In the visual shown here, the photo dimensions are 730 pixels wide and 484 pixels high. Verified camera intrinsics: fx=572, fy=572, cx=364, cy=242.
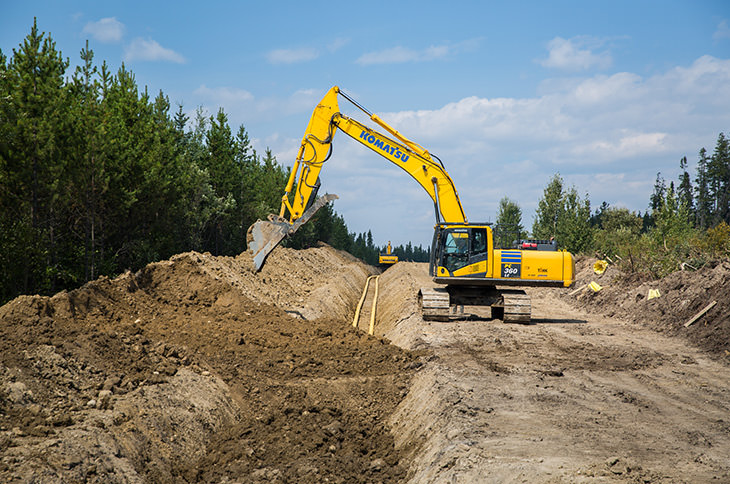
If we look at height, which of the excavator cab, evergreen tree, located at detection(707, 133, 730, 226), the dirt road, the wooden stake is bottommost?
the dirt road

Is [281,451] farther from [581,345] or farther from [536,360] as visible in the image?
[581,345]

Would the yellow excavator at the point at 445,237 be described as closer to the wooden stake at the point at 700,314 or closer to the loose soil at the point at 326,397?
the loose soil at the point at 326,397

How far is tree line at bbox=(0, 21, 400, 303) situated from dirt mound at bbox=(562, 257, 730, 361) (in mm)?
18595

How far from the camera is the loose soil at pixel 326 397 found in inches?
262

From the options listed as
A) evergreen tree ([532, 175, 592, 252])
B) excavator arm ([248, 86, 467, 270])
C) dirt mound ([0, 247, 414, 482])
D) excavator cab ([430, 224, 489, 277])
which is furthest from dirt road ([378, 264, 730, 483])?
evergreen tree ([532, 175, 592, 252])

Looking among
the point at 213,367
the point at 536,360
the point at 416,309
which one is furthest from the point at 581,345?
the point at 213,367

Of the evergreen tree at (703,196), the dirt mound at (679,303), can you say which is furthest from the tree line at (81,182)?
the evergreen tree at (703,196)

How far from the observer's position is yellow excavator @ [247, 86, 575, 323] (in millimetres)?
17062

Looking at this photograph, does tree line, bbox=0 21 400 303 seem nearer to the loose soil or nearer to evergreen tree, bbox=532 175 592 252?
the loose soil

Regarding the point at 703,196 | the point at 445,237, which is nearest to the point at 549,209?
the point at 445,237

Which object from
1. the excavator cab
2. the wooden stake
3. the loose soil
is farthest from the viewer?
the excavator cab

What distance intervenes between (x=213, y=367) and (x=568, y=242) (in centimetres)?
3439

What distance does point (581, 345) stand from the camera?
49.4ft

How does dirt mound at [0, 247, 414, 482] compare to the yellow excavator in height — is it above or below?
below
